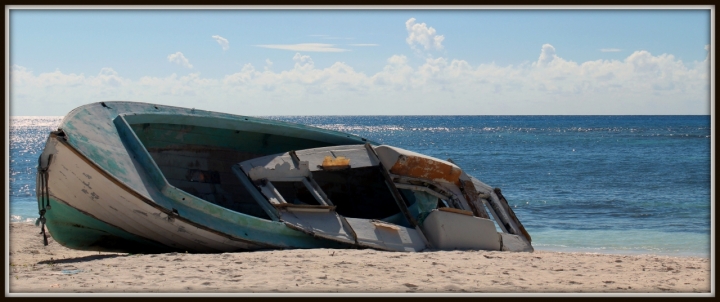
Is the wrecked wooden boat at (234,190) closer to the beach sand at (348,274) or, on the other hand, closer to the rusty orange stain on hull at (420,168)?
the rusty orange stain on hull at (420,168)

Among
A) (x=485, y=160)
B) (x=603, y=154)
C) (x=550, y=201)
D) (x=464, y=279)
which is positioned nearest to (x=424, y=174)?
(x=464, y=279)

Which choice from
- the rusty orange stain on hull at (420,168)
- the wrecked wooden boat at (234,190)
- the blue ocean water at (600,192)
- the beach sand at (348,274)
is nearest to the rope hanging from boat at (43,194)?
the wrecked wooden boat at (234,190)

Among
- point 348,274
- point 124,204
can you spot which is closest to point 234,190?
point 124,204

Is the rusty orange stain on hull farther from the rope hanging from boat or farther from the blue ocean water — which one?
the rope hanging from boat

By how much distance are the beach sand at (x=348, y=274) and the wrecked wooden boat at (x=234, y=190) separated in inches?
12.3

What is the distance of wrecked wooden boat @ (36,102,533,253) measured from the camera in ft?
23.6

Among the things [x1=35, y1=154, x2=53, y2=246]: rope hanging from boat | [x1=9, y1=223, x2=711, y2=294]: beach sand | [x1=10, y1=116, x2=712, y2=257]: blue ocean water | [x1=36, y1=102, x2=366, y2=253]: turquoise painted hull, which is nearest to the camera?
[x1=9, y1=223, x2=711, y2=294]: beach sand

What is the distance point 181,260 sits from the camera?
7.20 meters

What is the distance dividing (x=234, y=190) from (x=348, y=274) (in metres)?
3.68

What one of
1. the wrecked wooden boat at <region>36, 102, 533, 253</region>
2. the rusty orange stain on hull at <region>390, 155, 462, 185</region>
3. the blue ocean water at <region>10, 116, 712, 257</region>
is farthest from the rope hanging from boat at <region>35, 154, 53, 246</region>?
→ the blue ocean water at <region>10, 116, 712, 257</region>

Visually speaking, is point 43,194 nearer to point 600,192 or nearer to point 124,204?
point 124,204

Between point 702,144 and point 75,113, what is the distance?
42.6 meters

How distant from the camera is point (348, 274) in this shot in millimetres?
6754

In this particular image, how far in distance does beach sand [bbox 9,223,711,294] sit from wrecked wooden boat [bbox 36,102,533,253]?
31cm
